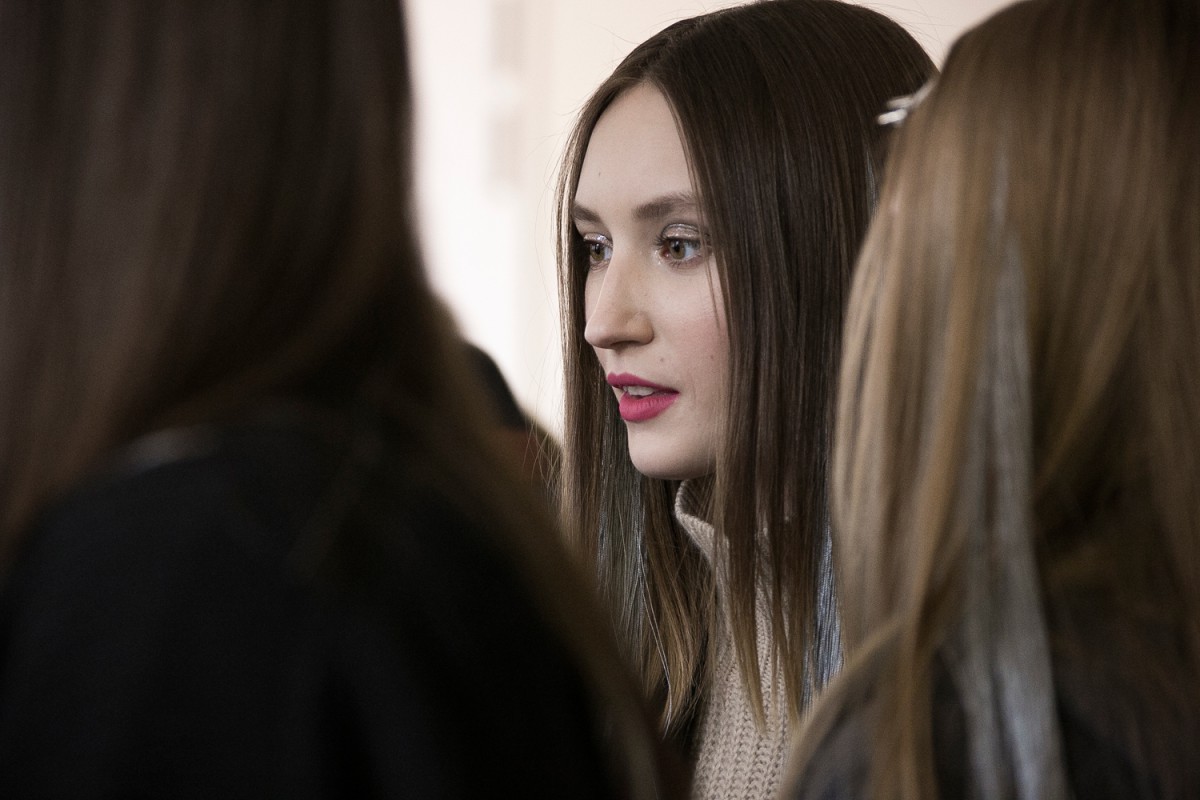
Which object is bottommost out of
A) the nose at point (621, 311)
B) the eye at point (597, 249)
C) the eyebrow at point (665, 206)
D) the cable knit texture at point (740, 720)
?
the cable knit texture at point (740, 720)

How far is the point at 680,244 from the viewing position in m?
1.35

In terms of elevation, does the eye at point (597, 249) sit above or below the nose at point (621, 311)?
above

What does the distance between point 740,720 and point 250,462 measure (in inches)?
35.2

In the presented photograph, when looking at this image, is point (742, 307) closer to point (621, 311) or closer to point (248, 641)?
point (621, 311)

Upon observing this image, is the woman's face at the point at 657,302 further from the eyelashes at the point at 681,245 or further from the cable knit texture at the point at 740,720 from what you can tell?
the cable knit texture at the point at 740,720

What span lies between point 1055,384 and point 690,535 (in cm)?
72

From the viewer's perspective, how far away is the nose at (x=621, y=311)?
1.36 m

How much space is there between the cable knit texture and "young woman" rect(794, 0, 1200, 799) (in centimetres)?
51

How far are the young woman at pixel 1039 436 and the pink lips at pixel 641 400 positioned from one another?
579 millimetres

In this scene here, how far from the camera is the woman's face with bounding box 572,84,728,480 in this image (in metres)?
1.33

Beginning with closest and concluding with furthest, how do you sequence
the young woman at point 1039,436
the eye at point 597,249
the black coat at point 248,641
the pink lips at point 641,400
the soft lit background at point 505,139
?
the black coat at point 248,641, the young woman at point 1039,436, the pink lips at point 641,400, the eye at point 597,249, the soft lit background at point 505,139

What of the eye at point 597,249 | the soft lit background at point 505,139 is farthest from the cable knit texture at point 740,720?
the soft lit background at point 505,139

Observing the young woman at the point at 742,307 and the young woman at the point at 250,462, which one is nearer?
the young woman at the point at 250,462

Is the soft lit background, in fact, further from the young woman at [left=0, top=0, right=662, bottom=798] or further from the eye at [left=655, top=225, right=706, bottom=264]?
the young woman at [left=0, top=0, right=662, bottom=798]
